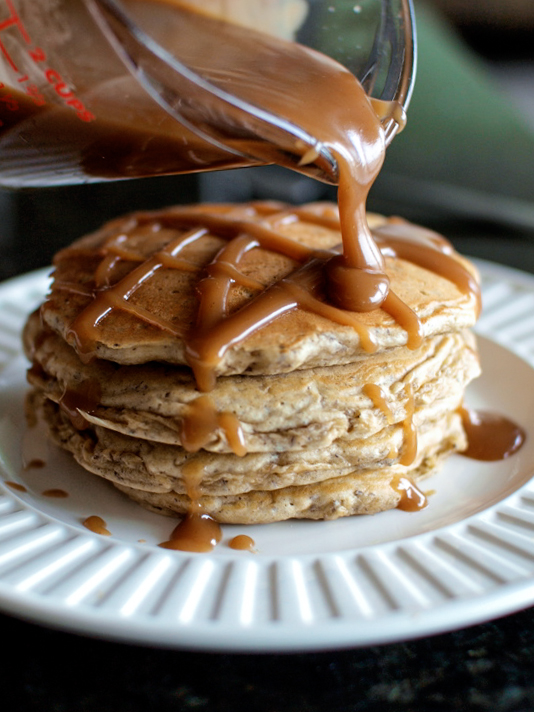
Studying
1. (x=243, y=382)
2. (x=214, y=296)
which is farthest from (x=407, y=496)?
(x=214, y=296)

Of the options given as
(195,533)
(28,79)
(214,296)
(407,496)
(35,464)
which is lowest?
(35,464)

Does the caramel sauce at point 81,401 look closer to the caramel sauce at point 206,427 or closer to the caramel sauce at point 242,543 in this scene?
the caramel sauce at point 206,427

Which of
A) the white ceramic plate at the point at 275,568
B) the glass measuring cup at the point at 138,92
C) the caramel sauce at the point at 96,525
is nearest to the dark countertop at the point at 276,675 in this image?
the white ceramic plate at the point at 275,568

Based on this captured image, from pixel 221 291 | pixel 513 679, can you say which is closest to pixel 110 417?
pixel 221 291

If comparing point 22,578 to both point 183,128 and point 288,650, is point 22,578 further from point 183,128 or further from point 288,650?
point 183,128

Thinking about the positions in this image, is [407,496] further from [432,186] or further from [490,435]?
[432,186]
